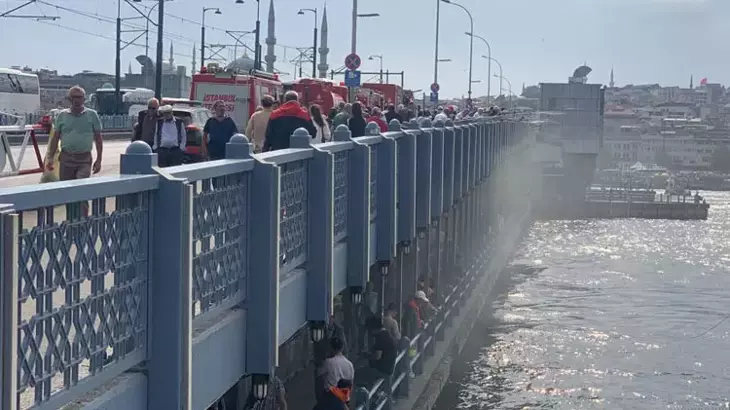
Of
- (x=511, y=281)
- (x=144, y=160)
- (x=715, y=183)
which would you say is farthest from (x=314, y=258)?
→ (x=715, y=183)

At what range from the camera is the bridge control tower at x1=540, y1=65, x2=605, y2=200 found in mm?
97375

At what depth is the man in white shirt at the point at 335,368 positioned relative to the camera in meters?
11.6

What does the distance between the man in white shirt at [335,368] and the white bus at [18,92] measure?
4264 cm

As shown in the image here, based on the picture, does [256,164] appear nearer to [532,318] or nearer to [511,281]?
[532,318]

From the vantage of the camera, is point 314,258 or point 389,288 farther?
point 389,288

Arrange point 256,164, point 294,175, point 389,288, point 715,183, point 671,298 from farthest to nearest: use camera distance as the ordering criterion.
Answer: point 715,183 → point 671,298 → point 389,288 → point 294,175 → point 256,164

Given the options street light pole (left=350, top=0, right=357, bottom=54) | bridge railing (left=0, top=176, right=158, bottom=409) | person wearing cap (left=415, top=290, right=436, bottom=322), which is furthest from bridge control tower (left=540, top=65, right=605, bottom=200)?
bridge railing (left=0, top=176, right=158, bottom=409)

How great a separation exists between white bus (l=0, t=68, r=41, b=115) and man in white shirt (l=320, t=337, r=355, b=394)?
42.6 meters

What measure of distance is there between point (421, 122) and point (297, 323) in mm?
10605

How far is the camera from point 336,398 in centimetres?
1141

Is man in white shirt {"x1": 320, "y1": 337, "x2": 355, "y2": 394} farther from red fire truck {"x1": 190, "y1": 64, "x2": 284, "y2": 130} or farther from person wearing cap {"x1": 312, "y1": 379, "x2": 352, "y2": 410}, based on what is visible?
red fire truck {"x1": 190, "y1": 64, "x2": 284, "y2": 130}

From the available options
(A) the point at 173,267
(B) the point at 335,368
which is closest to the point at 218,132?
(B) the point at 335,368

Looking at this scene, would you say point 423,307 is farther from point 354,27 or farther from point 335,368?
point 354,27

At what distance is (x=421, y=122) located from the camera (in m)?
20.3
